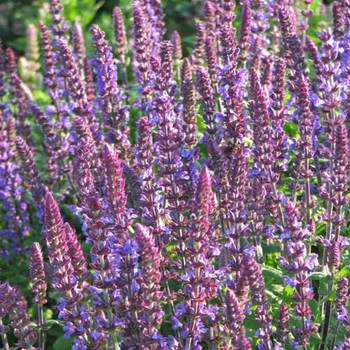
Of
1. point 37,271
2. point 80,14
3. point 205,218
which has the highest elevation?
point 205,218

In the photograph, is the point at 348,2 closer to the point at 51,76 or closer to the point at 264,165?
the point at 264,165

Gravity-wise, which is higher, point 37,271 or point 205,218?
point 205,218

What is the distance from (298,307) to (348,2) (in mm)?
2484

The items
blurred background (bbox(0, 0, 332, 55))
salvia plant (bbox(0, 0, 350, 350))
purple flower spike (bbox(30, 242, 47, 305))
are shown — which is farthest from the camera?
blurred background (bbox(0, 0, 332, 55))

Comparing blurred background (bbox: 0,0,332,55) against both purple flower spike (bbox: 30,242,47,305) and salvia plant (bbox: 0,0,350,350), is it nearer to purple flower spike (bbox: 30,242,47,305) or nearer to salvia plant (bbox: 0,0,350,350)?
salvia plant (bbox: 0,0,350,350)

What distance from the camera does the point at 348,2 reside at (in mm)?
5621

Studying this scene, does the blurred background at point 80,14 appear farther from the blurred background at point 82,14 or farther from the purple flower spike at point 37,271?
the purple flower spike at point 37,271

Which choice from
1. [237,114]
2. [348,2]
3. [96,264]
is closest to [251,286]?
[96,264]

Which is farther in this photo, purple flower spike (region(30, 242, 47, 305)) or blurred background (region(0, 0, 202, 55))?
blurred background (region(0, 0, 202, 55))

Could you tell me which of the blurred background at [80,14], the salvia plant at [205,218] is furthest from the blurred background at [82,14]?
the salvia plant at [205,218]

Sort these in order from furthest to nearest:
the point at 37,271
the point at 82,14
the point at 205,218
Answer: the point at 82,14 < the point at 37,271 < the point at 205,218

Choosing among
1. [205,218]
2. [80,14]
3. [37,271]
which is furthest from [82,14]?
[205,218]

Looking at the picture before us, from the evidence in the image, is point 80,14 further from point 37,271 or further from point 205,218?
point 205,218

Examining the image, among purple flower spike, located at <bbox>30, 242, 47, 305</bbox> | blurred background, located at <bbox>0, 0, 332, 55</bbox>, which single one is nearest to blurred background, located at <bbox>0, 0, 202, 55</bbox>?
blurred background, located at <bbox>0, 0, 332, 55</bbox>
